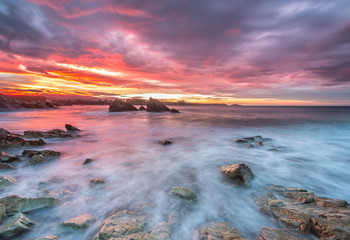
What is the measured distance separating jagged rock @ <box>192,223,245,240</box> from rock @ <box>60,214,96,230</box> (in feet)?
6.55

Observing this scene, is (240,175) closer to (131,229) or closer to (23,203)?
(131,229)

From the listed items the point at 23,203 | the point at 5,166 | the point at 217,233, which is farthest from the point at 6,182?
the point at 217,233

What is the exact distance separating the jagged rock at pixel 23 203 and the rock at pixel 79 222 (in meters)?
0.89

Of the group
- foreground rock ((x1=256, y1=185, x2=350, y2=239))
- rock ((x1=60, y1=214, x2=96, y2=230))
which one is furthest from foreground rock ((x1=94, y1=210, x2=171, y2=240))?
foreground rock ((x1=256, y1=185, x2=350, y2=239))

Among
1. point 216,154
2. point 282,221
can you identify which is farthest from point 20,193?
point 216,154

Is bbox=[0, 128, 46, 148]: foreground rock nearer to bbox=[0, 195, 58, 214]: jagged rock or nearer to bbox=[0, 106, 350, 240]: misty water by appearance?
bbox=[0, 106, 350, 240]: misty water

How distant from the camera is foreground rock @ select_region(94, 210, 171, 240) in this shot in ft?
8.05

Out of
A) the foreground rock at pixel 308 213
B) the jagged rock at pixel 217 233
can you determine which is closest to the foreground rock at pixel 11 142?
the jagged rock at pixel 217 233

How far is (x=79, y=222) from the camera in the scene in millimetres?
2863

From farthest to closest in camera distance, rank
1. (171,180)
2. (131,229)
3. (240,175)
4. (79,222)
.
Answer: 1. (171,180)
2. (240,175)
3. (79,222)
4. (131,229)

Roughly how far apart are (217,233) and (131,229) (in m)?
1.46

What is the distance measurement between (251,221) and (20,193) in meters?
5.50

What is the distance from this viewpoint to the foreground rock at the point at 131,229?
2.45 metres

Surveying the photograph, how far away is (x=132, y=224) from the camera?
2.71 meters
